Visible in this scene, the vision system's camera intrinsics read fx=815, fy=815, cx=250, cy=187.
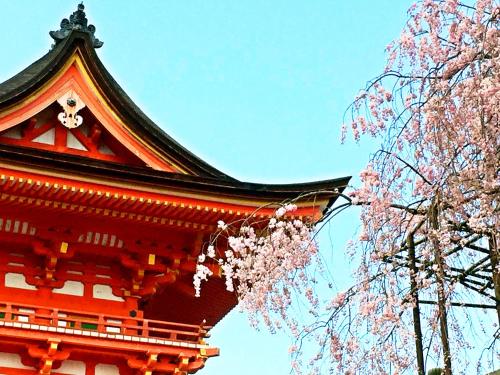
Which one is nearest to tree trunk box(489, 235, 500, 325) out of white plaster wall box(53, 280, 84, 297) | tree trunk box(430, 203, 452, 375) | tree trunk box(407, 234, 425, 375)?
tree trunk box(430, 203, 452, 375)

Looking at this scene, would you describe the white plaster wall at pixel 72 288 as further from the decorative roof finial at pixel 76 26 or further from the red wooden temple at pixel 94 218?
the decorative roof finial at pixel 76 26

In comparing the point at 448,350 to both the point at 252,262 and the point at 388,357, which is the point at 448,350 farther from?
the point at 252,262

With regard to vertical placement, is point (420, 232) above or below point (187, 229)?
below

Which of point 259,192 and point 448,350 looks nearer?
point 448,350

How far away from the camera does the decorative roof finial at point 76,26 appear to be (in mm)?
12289

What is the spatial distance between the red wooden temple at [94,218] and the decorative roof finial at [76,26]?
1.43 metres

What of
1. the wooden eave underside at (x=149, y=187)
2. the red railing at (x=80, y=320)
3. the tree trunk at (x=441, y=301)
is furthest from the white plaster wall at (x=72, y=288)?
the tree trunk at (x=441, y=301)

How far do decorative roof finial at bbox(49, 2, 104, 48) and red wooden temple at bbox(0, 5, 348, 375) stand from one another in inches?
56.4

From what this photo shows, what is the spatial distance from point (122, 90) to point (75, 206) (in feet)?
11.6

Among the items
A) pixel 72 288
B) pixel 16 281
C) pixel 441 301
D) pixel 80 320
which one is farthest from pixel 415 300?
pixel 16 281

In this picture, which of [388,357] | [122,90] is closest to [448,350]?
[388,357]

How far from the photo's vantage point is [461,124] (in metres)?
6.02

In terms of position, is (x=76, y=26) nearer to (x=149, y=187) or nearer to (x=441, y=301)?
(x=149, y=187)

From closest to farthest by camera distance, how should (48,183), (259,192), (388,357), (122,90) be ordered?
(388,357)
(48,183)
(259,192)
(122,90)
